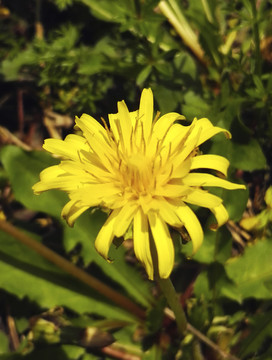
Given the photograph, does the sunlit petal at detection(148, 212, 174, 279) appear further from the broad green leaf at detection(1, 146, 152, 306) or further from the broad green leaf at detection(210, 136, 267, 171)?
the broad green leaf at detection(1, 146, 152, 306)

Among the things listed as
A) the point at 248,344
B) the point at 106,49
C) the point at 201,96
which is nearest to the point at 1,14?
the point at 106,49

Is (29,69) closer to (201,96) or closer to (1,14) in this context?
(1,14)

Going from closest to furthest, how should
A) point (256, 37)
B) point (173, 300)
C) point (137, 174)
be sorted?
point (137, 174) → point (173, 300) → point (256, 37)

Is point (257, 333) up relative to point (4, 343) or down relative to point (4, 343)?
up

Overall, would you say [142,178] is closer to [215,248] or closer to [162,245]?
[162,245]

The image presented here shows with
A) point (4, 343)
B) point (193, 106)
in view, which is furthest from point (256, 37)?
point (4, 343)

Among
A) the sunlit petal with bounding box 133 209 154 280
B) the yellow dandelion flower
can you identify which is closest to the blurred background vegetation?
the yellow dandelion flower
